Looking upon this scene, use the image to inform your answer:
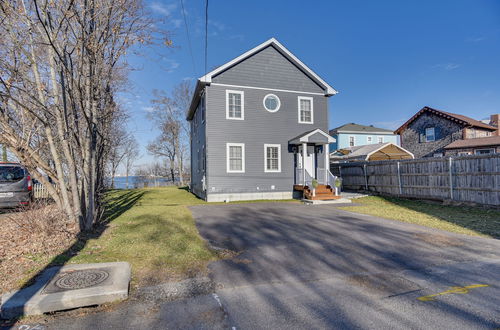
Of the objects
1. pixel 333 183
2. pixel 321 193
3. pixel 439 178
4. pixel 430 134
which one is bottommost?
pixel 321 193

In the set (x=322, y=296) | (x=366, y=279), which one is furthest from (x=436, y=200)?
(x=322, y=296)

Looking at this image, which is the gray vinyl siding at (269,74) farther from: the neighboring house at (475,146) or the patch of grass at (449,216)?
the neighboring house at (475,146)

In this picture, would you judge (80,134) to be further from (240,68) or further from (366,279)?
(240,68)

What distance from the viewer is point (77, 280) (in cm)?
377

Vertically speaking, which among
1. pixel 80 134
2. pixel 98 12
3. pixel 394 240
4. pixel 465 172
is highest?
pixel 98 12

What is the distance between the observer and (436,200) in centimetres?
1246

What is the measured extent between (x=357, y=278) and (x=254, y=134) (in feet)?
39.4

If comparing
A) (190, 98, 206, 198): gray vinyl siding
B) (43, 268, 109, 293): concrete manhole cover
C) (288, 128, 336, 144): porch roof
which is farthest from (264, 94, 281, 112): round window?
(43, 268, 109, 293): concrete manhole cover

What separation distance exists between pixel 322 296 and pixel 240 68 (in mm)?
13915

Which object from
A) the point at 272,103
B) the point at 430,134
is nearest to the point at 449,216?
the point at 272,103

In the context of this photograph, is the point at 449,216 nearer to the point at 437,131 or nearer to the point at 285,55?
the point at 285,55

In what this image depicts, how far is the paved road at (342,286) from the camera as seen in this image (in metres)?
2.89

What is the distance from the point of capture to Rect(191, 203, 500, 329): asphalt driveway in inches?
116

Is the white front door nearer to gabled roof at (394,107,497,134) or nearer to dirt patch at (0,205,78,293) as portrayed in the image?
dirt patch at (0,205,78,293)
